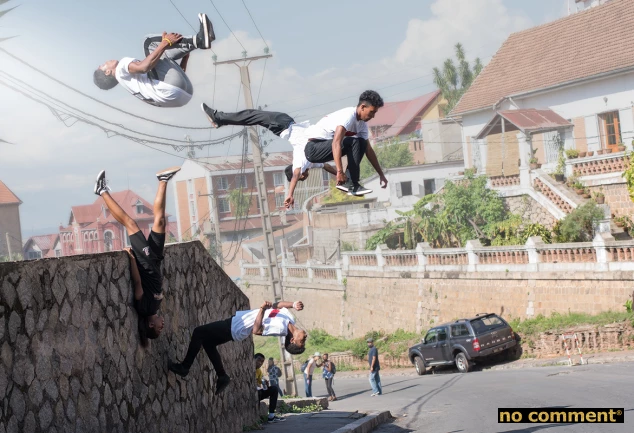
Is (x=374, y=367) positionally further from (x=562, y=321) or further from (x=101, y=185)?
(x=101, y=185)

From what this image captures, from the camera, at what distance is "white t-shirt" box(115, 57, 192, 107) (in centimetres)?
872

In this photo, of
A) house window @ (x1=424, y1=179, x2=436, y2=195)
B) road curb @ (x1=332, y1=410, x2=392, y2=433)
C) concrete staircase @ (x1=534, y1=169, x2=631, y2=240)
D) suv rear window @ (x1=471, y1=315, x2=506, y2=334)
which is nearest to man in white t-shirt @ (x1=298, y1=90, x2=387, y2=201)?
road curb @ (x1=332, y1=410, x2=392, y2=433)

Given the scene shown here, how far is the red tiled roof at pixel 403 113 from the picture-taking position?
306 feet

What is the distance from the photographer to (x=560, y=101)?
42.0 metres

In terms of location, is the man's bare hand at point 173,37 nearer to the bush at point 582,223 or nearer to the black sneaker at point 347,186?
the black sneaker at point 347,186

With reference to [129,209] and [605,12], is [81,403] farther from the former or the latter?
[605,12]

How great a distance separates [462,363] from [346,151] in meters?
20.5

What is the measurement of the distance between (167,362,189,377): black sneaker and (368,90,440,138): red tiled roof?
84659mm

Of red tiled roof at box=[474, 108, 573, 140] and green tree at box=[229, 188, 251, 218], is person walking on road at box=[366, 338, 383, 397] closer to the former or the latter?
green tree at box=[229, 188, 251, 218]

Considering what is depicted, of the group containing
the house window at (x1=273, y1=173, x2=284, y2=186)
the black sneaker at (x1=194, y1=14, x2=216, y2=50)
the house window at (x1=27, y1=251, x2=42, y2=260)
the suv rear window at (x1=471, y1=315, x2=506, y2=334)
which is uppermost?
→ the house window at (x1=273, y1=173, x2=284, y2=186)

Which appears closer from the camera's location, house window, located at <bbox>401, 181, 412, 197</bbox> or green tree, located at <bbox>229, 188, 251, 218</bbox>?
green tree, located at <bbox>229, 188, 251, 218</bbox>

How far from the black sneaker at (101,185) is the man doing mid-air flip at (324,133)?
1.76 meters

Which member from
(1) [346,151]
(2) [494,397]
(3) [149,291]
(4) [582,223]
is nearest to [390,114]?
(4) [582,223]

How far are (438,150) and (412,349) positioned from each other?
4423 centimetres
